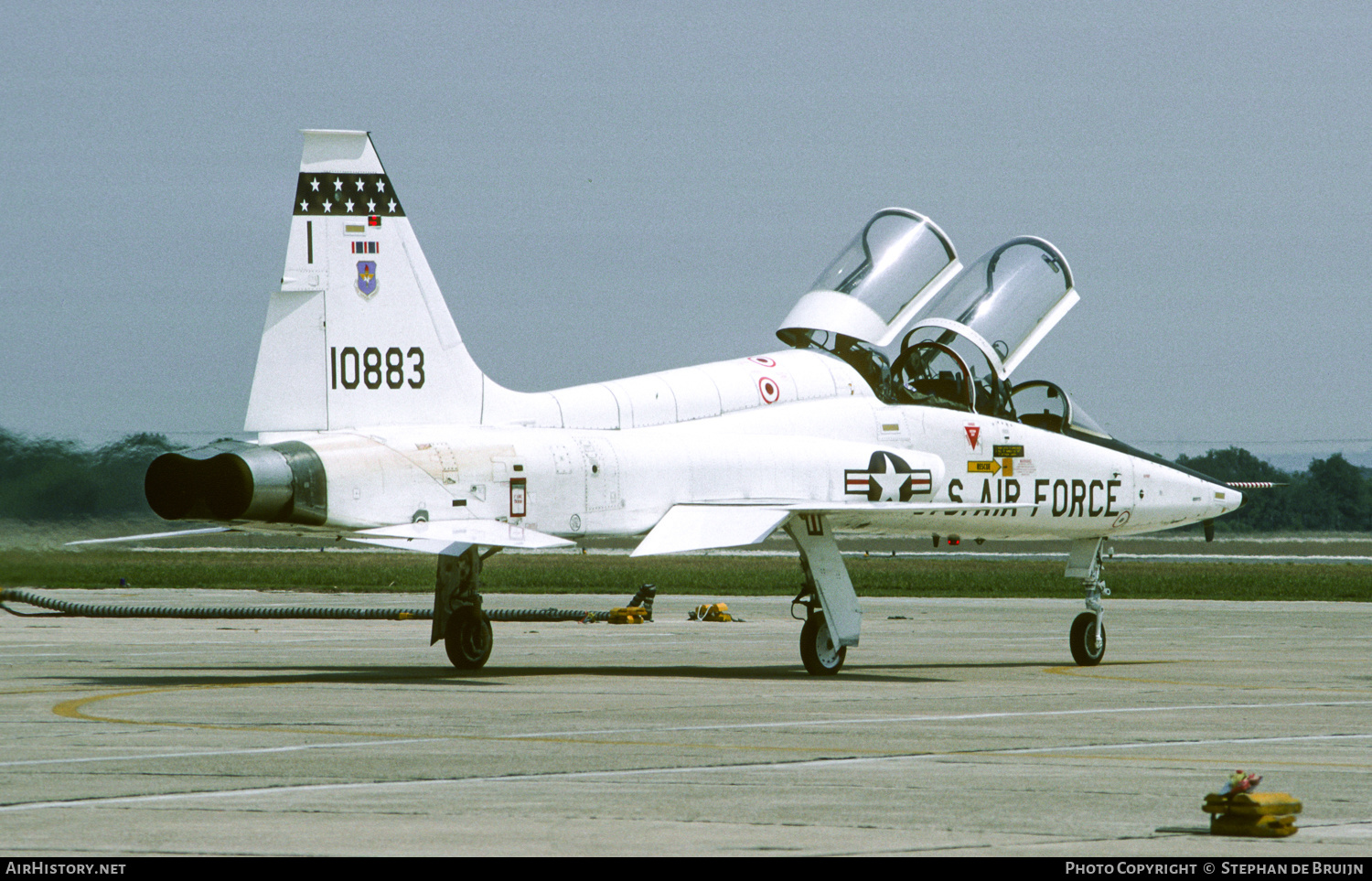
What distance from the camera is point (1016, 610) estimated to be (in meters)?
40.9

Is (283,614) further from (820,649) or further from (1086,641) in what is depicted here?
(1086,641)

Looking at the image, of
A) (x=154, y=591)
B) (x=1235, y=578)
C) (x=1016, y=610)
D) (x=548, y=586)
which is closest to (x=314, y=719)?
(x=1016, y=610)

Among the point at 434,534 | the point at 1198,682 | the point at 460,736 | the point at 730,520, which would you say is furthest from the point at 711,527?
the point at 1198,682

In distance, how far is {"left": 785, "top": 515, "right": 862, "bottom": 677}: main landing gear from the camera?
66.6 ft

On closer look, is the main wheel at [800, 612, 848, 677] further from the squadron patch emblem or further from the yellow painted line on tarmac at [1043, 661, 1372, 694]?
the squadron patch emblem

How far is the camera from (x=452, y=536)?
1730cm

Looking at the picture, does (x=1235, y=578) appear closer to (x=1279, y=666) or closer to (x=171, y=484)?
(x=1279, y=666)

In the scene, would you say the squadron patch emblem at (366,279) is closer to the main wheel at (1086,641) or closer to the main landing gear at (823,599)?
the main landing gear at (823,599)

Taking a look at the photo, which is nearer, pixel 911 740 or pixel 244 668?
pixel 911 740

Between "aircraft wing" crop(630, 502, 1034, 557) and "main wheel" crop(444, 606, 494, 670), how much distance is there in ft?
7.58

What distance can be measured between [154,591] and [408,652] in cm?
2473

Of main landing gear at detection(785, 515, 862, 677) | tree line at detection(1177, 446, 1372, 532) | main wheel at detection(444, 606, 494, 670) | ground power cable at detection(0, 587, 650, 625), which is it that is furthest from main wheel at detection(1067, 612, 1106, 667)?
tree line at detection(1177, 446, 1372, 532)

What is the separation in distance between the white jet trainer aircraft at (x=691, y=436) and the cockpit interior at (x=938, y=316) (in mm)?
29

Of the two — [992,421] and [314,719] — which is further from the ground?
[992,421]
